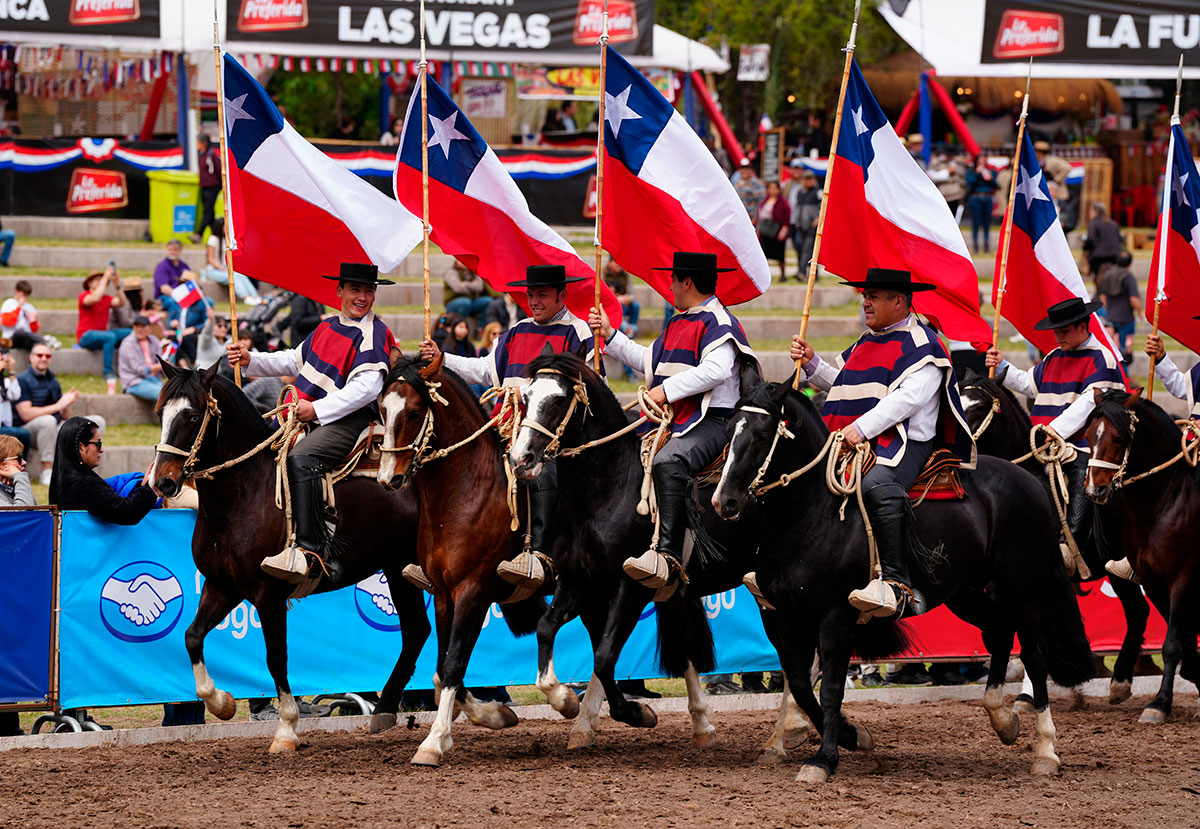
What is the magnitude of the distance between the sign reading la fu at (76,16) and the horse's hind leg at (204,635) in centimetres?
1860

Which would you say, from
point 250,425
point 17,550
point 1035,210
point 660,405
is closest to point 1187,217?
point 1035,210

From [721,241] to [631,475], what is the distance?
2.01 m

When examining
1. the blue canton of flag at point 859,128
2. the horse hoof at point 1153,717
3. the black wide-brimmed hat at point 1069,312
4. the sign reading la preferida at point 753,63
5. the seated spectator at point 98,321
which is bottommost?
the horse hoof at point 1153,717

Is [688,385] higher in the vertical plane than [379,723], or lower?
higher

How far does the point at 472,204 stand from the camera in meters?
11.1

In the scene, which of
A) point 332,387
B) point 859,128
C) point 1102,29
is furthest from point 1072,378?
point 1102,29

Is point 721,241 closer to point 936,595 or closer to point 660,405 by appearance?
point 660,405

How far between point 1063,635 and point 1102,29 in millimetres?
17890

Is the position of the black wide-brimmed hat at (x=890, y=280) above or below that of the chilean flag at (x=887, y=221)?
below

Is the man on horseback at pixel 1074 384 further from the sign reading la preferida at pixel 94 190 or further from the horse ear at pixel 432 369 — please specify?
the sign reading la preferida at pixel 94 190

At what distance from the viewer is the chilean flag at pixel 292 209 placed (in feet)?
35.5

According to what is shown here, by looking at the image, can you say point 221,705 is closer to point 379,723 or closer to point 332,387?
point 379,723

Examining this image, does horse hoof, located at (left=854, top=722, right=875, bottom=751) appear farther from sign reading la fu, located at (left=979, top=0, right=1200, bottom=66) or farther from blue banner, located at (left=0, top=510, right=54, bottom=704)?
sign reading la fu, located at (left=979, top=0, right=1200, bottom=66)

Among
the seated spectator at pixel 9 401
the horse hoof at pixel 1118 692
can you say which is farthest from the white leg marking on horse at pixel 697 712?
the seated spectator at pixel 9 401
